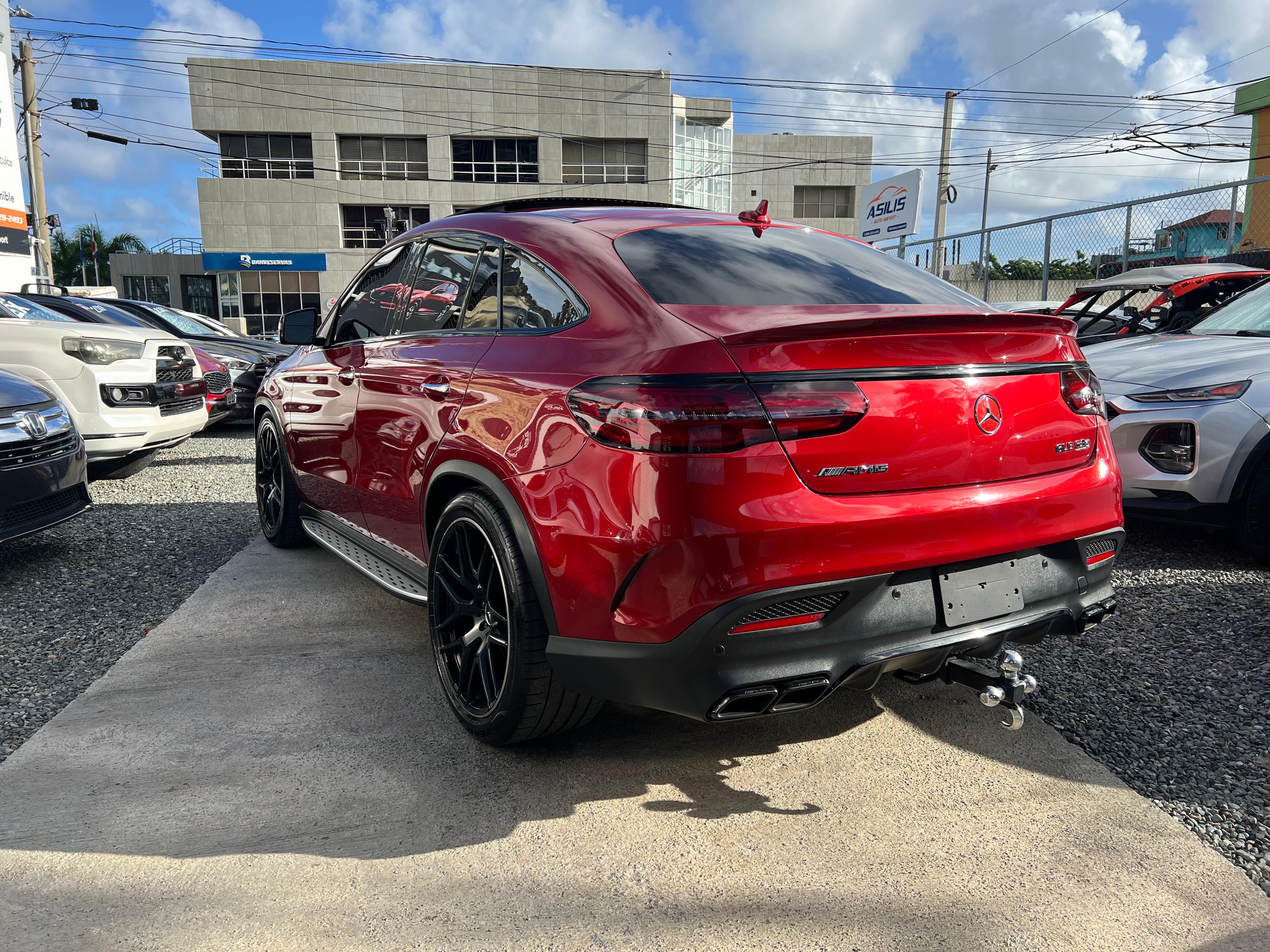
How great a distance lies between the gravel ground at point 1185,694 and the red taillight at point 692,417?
1.59 metres

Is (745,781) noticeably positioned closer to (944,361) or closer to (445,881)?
(445,881)

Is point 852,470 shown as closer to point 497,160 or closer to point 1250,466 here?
point 1250,466

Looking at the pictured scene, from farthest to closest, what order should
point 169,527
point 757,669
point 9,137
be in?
point 9,137 < point 169,527 < point 757,669

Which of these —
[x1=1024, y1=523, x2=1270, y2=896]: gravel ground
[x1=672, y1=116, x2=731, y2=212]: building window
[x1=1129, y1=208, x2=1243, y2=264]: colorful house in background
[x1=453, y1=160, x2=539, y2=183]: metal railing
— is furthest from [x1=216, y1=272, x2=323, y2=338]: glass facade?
[x1=1024, y1=523, x2=1270, y2=896]: gravel ground

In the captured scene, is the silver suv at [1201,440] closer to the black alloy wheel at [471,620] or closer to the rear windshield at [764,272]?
the rear windshield at [764,272]

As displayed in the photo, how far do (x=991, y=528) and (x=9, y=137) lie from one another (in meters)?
21.9

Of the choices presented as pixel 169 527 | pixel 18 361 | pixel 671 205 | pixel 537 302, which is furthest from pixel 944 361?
pixel 18 361

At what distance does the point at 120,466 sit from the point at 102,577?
229cm

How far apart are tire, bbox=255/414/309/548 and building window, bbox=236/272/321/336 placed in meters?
42.8

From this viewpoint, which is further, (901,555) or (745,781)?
(745,781)

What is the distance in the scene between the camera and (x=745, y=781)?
2684 mm

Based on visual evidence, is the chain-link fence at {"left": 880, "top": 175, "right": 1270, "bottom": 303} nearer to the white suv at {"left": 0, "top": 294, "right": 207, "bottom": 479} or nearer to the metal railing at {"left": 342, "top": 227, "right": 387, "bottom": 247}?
the white suv at {"left": 0, "top": 294, "right": 207, "bottom": 479}

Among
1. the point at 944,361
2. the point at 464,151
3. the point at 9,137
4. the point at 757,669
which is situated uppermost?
the point at 464,151

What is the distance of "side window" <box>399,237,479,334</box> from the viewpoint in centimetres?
323
